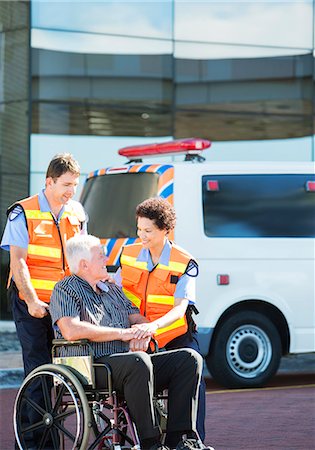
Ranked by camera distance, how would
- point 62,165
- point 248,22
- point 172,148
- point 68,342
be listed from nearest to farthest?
point 68,342
point 62,165
point 172,148
point 248,22

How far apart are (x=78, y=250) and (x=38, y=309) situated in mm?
576

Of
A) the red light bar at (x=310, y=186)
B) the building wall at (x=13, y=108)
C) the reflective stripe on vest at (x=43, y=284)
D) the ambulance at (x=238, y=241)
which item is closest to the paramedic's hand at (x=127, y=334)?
the reflective stripe on vest at (x=43, y=284)

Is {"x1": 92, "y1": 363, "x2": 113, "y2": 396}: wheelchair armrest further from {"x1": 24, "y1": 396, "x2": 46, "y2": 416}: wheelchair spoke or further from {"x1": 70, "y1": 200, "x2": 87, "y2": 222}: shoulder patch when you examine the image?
{"x1": 70, "y1": 200, "x2": 87, "y2": 222}: shoulder patch

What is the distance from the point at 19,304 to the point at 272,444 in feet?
6.33

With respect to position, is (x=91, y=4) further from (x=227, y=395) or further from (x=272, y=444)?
(x=272, y=444)

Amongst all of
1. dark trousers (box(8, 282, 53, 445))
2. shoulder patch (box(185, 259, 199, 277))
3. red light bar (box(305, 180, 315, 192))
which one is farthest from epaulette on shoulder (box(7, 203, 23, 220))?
red light bar (box(305, 180, 315, 192))

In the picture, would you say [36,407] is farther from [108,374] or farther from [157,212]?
[157,212]

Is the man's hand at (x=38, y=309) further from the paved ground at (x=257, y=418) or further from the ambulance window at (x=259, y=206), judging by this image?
the ambulance window at (x=259, y=206)

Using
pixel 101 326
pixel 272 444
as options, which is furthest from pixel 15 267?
pixel 272 444

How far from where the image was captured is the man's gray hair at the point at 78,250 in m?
6.45

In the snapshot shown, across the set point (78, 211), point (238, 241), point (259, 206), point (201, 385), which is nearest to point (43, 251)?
point (78, 211)

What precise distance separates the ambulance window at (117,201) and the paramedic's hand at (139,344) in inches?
170

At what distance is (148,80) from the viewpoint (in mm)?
19250

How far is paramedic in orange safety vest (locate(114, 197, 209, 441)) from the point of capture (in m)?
6.78
